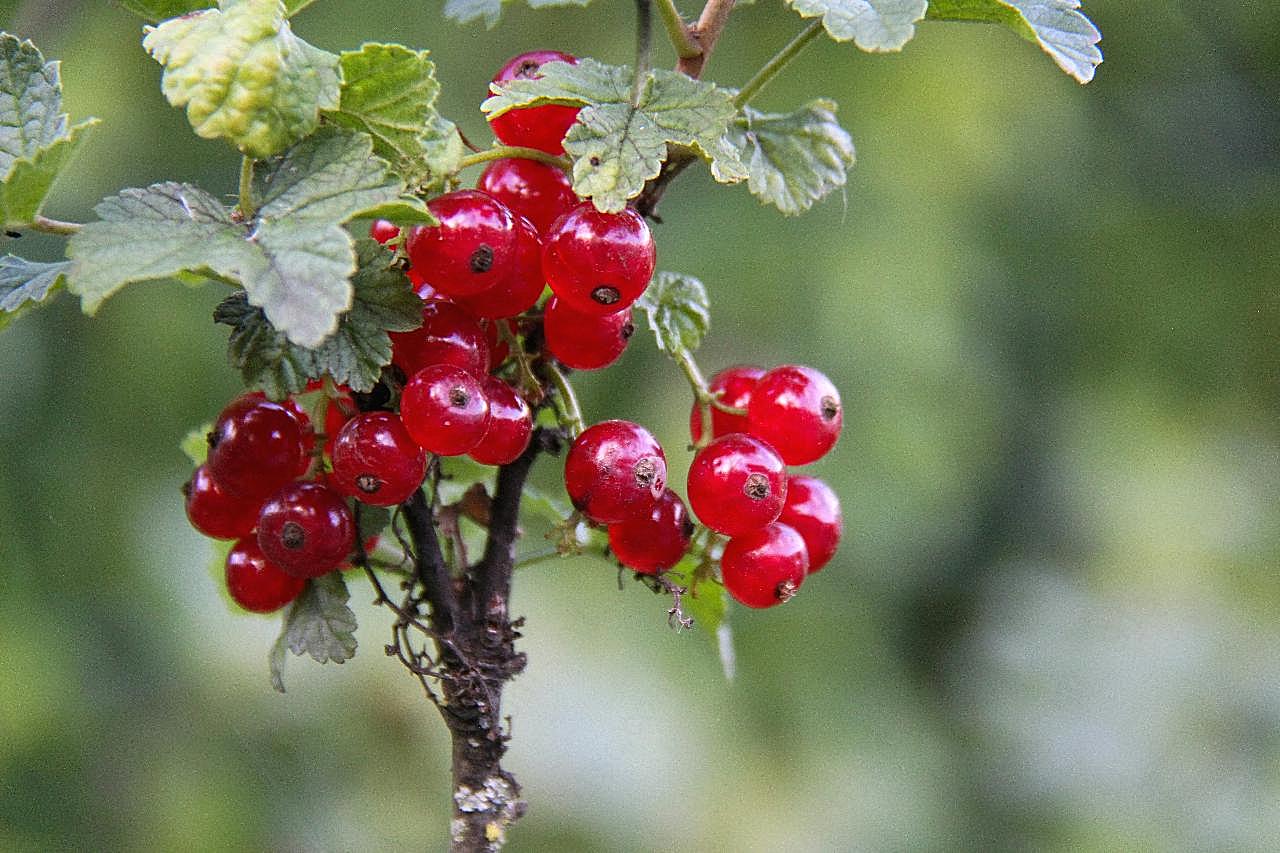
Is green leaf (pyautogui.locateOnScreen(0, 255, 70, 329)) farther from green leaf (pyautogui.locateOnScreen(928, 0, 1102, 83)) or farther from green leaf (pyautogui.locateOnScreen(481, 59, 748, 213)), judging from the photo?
green leaf (pyautogui.locateOnScreen(928, 0, 1102, 83))

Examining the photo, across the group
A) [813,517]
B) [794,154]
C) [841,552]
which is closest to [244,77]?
[794,154]

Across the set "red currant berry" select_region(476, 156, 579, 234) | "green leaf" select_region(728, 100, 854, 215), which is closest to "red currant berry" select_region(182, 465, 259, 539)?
"red currant berry" select_region(476, 156, 579, 234)

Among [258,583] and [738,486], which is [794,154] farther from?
[258,583]

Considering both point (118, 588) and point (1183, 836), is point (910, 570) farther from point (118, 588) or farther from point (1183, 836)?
point (118, 588)

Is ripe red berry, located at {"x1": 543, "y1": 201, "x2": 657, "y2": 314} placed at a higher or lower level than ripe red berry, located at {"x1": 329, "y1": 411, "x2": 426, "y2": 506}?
higher

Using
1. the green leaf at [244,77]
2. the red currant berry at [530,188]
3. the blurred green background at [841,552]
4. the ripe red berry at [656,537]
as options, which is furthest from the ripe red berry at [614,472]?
the blurred green background at [841,552]

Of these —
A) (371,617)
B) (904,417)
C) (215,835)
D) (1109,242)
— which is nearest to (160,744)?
(215,835)
